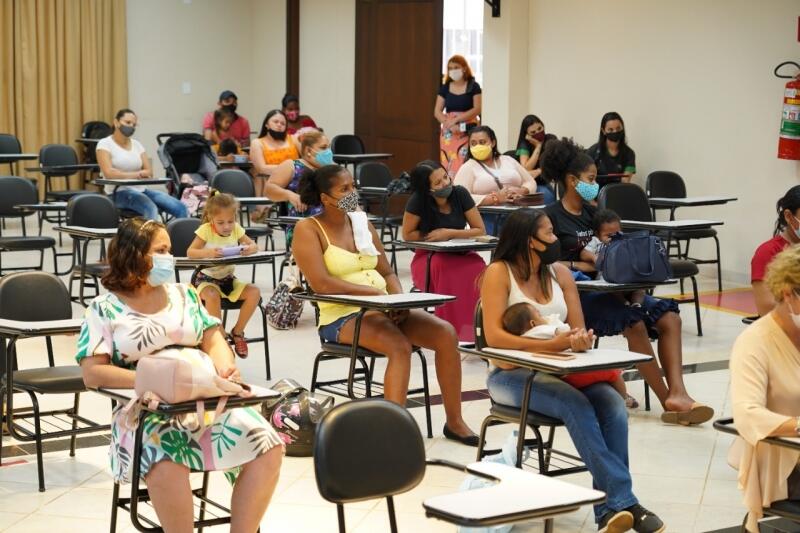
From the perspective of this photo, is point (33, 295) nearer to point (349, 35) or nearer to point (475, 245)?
point (475, 245)

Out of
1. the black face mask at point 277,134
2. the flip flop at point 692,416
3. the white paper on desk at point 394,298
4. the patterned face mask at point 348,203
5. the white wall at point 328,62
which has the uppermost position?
the white wall at point 328,62

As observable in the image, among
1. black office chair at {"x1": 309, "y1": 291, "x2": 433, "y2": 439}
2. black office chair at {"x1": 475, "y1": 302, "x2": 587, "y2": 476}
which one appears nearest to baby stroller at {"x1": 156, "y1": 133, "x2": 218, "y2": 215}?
black office chair at {"x1": 309, "y1": 291, "x2": 433, "y2": 439}

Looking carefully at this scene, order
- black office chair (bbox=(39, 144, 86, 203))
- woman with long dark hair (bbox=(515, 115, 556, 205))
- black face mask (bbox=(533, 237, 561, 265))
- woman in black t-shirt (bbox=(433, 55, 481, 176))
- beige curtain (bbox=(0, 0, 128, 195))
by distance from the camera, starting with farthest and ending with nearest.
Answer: beige curtain (bbox=(0, 0, 128, 195)) → black office chair (bbox=(39, 144, 86, 203)) → woman in black t-shirt (bbox=(433, 55, 481, 176)) → woman with long dark hair (bbox=(515, 115, 556, 205)) → black face mask (bbox=(533, 237, 561, 265))

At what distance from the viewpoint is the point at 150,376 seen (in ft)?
12.1

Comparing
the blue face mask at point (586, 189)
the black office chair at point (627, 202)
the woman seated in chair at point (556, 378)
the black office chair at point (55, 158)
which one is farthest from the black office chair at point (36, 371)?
the black office chair at point (55, 158)

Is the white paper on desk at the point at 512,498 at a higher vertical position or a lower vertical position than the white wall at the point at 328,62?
lower

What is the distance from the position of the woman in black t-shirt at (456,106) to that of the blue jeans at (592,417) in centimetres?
757

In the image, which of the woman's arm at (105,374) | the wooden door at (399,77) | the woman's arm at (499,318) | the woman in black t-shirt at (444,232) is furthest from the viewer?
the wooden door at (399,77)

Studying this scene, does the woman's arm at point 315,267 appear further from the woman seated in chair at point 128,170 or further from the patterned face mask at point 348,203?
the woman seated in chair at point 128,170

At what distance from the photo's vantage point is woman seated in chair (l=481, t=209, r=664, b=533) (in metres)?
4.23

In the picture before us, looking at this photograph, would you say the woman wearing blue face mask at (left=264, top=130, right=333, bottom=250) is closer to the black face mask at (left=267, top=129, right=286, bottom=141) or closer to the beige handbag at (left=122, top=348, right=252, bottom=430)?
the black face mask at (left=267, top=129, right=286, bottom=141)

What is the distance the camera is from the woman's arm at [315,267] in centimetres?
552

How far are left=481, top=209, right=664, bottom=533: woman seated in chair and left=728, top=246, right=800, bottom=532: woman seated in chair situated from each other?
0.61m

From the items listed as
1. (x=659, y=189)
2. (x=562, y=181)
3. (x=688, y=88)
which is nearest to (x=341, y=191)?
(x=562, y=181)
